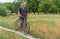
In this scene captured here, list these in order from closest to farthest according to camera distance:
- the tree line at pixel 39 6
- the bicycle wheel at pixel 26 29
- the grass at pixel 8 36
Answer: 1. the grass at pixel 8 36
2. the bicycle wheel at pixel 26 29
3. the tree line at pixel 39 6

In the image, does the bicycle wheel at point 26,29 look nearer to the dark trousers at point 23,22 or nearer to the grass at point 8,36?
the dark trousers at point 23,22

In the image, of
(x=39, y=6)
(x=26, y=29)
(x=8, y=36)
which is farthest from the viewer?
(x=39, y=6)

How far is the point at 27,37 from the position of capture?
1522 centimetres

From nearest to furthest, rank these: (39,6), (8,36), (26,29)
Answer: (8,36), (26,29), (39,6)

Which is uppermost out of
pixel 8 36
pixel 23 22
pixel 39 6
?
pixel 23 22

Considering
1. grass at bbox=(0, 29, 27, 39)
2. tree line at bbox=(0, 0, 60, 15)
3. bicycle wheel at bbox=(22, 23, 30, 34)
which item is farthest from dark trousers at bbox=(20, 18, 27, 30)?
tree line at bbox=(0, 0, 60, 15)

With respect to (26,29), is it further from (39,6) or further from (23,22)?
(39,6)

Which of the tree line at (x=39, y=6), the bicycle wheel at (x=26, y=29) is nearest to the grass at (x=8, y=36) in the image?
the bicycle wheel at (x=26, y=29)

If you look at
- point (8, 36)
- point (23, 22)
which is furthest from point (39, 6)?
point (8, 36)

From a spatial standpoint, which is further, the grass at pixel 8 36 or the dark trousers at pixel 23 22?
the dark trousers at pixel 23 22

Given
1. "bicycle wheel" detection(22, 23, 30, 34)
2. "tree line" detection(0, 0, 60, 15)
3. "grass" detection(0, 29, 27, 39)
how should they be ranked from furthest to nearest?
"tree line" detection(0, 0, 60, 15) → "bicycle wheel" detection(22, 23, 30, 34) → "grass" detection(0, 29, 27, 39)

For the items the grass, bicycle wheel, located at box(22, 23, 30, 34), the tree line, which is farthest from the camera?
the tree line

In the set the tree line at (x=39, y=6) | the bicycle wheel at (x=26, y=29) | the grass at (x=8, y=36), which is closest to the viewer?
the grass at (x=8, y=36)

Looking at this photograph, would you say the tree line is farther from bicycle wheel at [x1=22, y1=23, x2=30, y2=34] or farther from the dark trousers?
bicycle wheel at [x1=22, y1=23, x2=30, y2=34]
